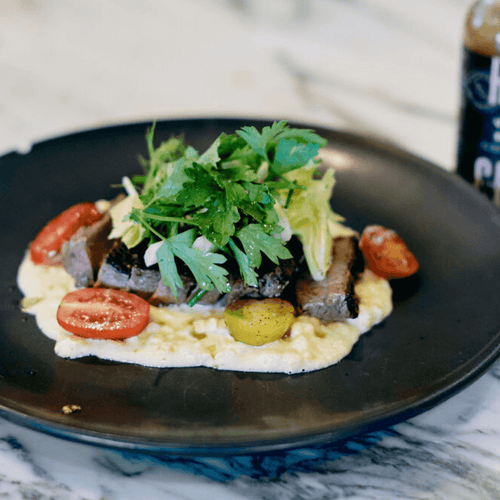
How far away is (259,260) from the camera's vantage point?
2.69 meters

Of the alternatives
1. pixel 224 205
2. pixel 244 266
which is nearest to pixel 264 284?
pixel 244 266

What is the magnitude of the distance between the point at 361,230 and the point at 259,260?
1.07m

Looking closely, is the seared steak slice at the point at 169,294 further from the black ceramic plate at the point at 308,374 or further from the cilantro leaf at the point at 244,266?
the black ceramic plate at the point at 308,374

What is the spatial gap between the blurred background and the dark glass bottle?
1185mm

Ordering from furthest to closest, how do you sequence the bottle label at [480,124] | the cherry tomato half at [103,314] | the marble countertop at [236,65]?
the marble countertop at [236,65]
the bottle label at [480,124]
the cherry tomato half at [103,314]

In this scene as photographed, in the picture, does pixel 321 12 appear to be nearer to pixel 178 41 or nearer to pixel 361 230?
pixel 178 41

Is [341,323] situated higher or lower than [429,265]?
lower

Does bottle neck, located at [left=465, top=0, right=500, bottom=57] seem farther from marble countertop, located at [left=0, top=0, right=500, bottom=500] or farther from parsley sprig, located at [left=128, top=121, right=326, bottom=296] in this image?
parsley sprig, located at [left=128, top=121, right=326, bottom=296]

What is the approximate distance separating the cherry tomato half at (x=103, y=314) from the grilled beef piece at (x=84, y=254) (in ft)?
0.67

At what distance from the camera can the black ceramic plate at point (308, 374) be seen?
214 centimetres

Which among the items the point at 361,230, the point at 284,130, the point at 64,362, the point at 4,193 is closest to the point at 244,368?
the point at 64,362

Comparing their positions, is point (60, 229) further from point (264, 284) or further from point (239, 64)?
point (239, 64)

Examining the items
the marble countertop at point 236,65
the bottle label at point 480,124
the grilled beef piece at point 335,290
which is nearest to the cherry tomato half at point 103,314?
the grilled beef piece at point 335,290

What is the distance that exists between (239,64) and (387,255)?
3802 mm
